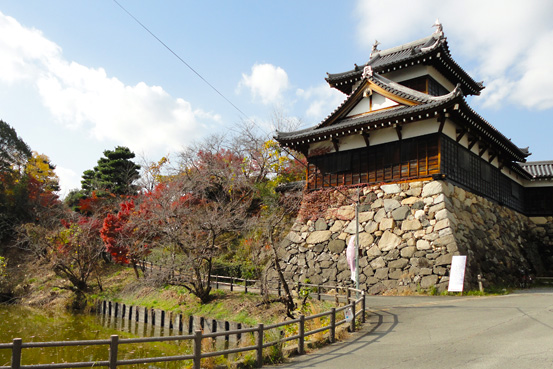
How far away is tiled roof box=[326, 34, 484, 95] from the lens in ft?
71.0

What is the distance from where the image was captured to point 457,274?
Answer: 49.9 feet

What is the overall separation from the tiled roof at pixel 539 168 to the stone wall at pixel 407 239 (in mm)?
6717

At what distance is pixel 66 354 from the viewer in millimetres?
14094

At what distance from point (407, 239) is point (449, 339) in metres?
9.26

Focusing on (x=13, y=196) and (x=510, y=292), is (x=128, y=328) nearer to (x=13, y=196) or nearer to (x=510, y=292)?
(x=510, y=292)

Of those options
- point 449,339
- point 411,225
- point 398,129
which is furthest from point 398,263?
point 449,339

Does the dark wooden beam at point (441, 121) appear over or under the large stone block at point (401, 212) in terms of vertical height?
over

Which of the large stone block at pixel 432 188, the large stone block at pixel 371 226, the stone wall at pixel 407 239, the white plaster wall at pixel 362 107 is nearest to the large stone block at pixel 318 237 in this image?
the stone wall at pixel 407 239

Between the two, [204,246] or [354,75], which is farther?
[354,75]

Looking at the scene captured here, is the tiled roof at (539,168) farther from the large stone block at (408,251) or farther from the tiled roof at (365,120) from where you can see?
the large stone block at (408,251)

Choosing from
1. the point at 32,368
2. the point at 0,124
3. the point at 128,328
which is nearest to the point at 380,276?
the point at 128,328

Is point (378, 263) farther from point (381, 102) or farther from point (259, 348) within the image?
point (259, 348)

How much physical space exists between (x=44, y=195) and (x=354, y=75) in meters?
29.1

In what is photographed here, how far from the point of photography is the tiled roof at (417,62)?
21.6 m
